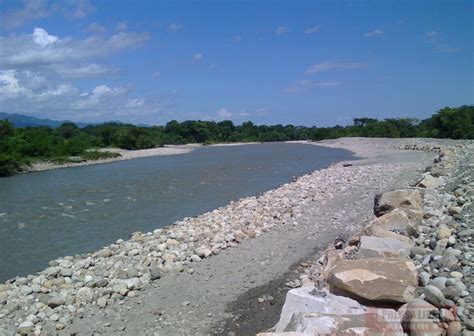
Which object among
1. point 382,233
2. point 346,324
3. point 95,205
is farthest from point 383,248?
point 95,205

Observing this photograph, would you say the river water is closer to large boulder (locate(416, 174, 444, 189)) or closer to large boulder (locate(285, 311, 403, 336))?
large boulder (locate(285, 311, 403, 336))

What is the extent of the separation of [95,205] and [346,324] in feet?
50.4

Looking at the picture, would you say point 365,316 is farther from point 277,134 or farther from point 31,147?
point 277,134

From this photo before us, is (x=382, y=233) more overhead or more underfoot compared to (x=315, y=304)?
more overhead

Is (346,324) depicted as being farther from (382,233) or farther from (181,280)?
(181,280)

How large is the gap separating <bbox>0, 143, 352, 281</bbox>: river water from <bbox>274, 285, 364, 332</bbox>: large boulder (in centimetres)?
736

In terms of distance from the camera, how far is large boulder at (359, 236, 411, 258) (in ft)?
18.2

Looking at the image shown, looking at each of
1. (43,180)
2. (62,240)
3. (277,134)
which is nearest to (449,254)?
(62,240)

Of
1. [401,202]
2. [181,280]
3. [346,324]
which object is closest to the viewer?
[346,324]

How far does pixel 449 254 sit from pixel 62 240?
1083 centimetres

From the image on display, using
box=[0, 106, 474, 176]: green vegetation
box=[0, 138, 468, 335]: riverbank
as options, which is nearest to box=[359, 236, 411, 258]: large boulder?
box=[0, 138, 468, 335]: riverbank

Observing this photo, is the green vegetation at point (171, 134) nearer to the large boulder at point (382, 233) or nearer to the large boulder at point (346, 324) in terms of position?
the large boulder at point (382, 233)

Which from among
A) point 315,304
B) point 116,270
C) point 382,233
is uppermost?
point 382,233

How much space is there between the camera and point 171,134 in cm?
8881
